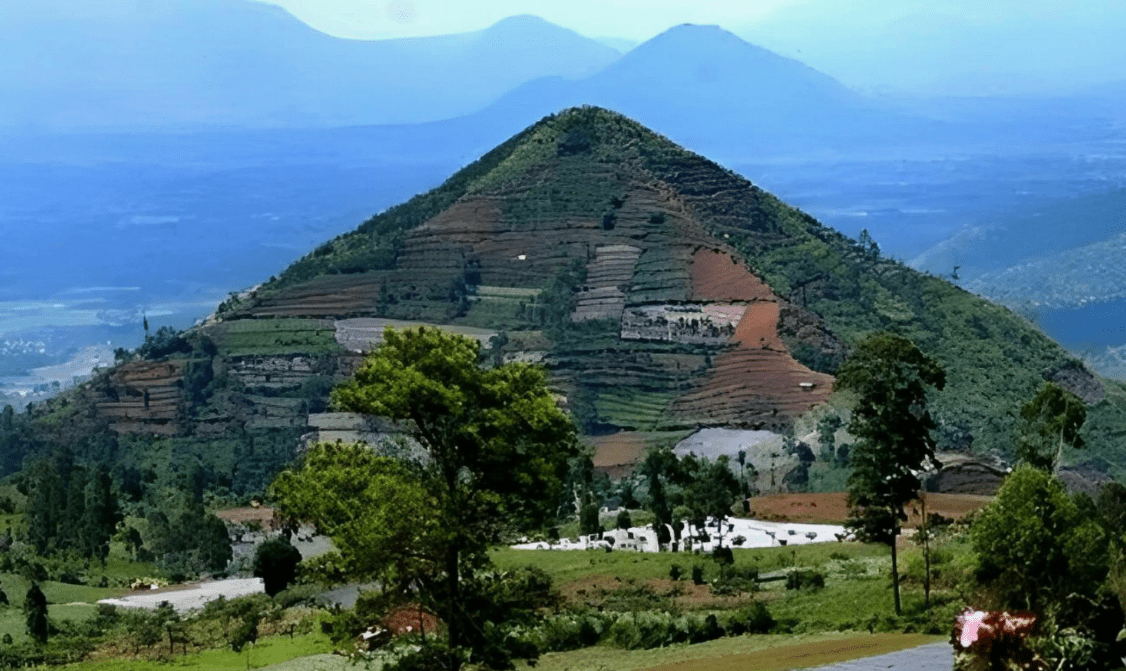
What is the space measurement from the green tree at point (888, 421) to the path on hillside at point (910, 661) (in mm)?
8301

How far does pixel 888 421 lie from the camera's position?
40.7 m

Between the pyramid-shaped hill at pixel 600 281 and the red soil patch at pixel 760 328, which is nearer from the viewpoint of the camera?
the pyramid-shaped hill at pixel 600 281

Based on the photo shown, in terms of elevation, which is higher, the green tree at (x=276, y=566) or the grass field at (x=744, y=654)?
the green tree at (x=276, y=566)

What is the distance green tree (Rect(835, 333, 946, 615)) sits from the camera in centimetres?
4016

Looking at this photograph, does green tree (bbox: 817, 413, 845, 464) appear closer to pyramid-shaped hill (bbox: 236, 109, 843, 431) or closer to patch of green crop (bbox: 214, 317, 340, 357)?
pyramid-shaped hill (bbox: 236, 109, 843, 431)

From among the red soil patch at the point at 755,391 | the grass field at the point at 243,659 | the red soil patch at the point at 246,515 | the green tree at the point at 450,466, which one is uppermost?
the red soil patch at the point at 755,391

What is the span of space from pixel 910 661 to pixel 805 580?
18566mm

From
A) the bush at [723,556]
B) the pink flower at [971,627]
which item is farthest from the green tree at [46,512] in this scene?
the pink flower at [971,627]

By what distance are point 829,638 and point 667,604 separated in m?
9.21

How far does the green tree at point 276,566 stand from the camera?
203ft

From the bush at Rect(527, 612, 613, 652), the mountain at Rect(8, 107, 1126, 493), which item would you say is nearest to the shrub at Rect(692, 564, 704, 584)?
the bush at Rect(527, 612, 613, 652)

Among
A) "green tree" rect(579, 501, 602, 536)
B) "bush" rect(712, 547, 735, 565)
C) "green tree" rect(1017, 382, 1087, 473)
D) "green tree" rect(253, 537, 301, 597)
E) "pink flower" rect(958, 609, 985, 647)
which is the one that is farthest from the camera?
"green tree" rect(579, 501, 602, 536)

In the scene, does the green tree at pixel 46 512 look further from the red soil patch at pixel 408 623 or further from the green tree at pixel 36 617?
the red soil patch at pixel 408 623

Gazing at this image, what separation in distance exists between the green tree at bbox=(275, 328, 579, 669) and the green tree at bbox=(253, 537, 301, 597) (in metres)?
29.2
